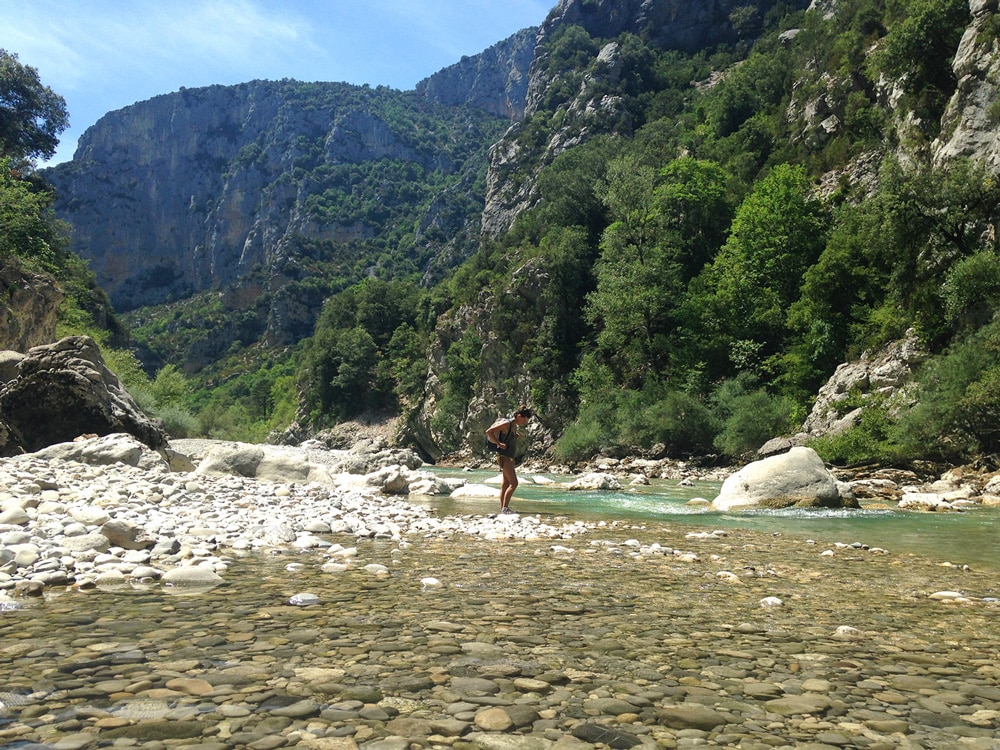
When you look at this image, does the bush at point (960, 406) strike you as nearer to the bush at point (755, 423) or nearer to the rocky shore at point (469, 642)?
the bush at point (755, 423)

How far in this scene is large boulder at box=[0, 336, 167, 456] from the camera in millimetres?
15812

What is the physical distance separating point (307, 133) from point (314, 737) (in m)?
182

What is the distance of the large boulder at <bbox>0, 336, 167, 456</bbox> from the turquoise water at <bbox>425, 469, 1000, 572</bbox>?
9.12m

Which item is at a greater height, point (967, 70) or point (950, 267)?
point (967, 70)

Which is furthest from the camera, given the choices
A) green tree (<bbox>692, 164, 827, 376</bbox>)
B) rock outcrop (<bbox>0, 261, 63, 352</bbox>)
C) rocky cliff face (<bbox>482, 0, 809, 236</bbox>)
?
rocky cliff face (<bbox>482, 0, 809, 236</bbox>)

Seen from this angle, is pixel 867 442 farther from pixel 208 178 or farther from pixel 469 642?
pixel 208 178

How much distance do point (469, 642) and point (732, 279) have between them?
38.0m

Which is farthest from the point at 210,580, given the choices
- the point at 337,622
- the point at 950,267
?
the point at 950,267

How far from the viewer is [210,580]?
19.3 feet

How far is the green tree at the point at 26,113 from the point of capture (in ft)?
161

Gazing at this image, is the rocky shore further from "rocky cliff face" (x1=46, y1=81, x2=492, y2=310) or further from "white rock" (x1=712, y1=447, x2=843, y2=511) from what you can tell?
"rocky cliff face" (x1=46, y1=81, x2=492, y2=310)

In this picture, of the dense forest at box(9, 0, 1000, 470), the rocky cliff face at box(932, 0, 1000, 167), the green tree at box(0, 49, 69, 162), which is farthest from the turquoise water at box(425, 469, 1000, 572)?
the green tree at box(0, 49, 69, 162)

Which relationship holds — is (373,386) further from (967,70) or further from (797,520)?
(797,520)

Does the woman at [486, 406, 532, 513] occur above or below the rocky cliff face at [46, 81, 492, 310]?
below
